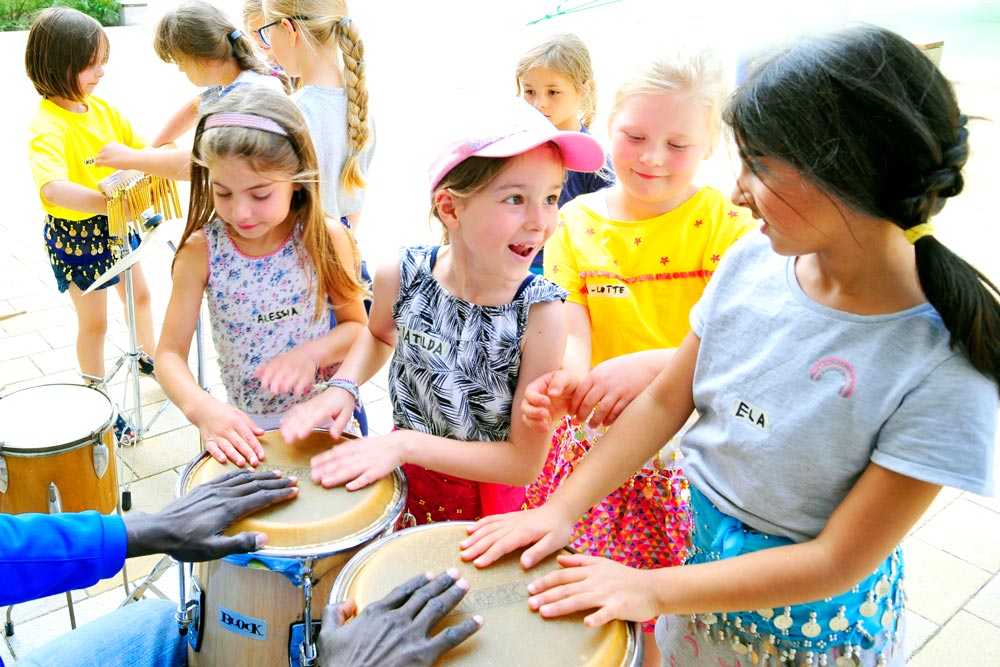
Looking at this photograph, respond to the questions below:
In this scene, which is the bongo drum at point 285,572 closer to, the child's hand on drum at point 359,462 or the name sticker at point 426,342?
the child's hand on drum at point 359,462

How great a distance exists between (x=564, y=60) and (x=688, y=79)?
1.30 m

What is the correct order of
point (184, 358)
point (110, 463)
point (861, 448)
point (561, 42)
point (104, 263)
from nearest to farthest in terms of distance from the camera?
1. point (861, 448)
2. point (184, 358)
3. point (110, 463)
4. point (561, 42)
5. point (104, 263)

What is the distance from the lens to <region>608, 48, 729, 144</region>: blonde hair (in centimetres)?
170

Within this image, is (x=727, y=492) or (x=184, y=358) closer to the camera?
(x=727, y=492)

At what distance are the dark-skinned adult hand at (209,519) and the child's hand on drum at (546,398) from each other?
18.4 inches

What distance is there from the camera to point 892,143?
100 centimetres

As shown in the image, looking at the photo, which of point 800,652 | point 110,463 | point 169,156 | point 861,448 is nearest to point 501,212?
point 861,448

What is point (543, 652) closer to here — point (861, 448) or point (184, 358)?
point (861, 448)

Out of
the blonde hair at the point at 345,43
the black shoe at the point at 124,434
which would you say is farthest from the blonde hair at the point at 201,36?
the black shoe at the point at 124,434

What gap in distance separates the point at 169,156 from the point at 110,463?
1398mm

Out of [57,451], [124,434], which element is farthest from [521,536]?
[124,434]

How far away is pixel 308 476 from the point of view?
1.53 meters

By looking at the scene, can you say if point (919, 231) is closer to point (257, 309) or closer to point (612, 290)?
point (612, 290)

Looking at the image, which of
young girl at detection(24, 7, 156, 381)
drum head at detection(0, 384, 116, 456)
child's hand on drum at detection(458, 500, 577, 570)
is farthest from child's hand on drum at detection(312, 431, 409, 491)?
young girl at detection(24, 7, 156, 381)
